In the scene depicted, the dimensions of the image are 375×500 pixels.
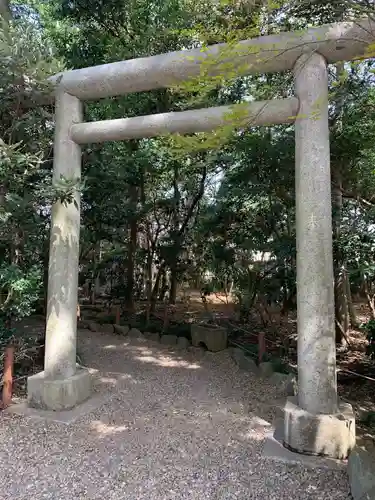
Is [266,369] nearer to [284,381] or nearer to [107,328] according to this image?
[284,381]

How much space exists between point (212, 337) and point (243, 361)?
0.75m

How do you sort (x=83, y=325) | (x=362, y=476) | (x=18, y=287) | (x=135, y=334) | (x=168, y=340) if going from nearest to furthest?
(x=362, y=476) < (x=18, y=287) < (x=168, y=340) < (x=135, y=334) < (x=83, y=325)

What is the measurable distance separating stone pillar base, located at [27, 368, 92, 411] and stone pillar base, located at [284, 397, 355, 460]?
7.04 ft

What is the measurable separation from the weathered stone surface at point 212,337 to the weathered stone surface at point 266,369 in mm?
1078

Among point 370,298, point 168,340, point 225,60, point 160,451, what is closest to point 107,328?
point 168,340

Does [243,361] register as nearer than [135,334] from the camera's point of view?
Yes

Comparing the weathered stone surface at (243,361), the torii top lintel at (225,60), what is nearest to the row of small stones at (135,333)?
the weathered stone surface at (243,361)

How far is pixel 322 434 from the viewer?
273 cm

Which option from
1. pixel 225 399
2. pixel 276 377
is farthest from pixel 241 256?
pixel 225 399

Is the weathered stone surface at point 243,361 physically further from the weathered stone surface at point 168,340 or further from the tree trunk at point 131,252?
the tree trunk at point 131,252

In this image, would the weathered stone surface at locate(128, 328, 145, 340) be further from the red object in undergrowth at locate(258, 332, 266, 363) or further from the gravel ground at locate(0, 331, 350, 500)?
the red object in undergrowth at locate(258, 332, 266, 363)

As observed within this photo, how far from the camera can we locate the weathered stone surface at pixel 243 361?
196 inches

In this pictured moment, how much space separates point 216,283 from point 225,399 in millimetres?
3422

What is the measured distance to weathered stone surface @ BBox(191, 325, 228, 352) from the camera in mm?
5789
